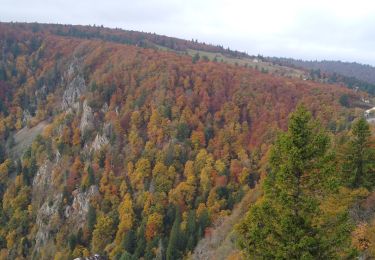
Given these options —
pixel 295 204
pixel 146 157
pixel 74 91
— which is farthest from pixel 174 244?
pixel 74 91

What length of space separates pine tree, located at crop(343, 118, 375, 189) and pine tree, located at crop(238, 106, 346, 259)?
51.9 ft

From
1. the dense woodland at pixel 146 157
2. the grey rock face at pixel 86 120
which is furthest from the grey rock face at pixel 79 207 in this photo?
the grey rock face at pixel 86 120

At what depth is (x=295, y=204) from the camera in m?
18.5

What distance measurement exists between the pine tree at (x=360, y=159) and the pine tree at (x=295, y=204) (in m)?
15.8

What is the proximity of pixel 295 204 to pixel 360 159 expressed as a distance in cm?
A: 1730

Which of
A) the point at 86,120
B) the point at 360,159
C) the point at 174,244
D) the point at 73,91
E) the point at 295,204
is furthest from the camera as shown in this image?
the point at 73,91

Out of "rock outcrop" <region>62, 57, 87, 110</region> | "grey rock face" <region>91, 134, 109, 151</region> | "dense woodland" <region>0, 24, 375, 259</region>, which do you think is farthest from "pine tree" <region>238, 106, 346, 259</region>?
"rock outcrop" <region>62, 57, 87, 110</region>

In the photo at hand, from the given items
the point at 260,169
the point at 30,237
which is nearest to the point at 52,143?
the point at 30,237

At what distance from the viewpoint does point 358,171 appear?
111ft

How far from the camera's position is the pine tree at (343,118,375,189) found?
108 ft

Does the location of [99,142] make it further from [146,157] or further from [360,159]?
[360,159]

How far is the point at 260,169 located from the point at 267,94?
4334cm

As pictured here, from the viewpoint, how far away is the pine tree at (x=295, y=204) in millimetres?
18016

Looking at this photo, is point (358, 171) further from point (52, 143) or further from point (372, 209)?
point (52, 143)
